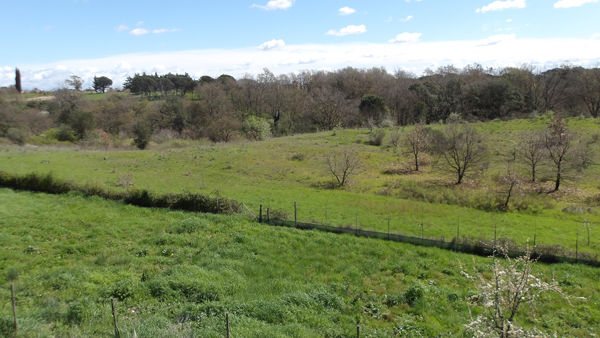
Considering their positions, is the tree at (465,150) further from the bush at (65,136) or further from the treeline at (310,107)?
the bush at (65,136)

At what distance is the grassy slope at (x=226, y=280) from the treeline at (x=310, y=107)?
35.8m

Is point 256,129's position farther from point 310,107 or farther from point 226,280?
point 226,280

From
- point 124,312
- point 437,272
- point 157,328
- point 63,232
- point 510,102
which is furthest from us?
point 510,102

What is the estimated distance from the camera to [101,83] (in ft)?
415

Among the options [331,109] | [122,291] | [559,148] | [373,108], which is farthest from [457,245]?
[331,109]

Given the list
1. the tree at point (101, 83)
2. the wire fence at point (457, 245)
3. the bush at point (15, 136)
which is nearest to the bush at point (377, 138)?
the wire fence at point (457, 245)

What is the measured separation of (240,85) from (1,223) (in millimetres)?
64203

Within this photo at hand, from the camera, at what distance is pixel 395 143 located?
44.9 m

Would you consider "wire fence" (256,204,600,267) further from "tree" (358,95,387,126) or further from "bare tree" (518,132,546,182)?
"tree" (358,95,387,126)

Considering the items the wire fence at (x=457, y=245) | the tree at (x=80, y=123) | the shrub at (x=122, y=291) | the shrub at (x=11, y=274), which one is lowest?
the wire fence at (x=457, y=245)

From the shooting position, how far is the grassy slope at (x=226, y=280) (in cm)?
984

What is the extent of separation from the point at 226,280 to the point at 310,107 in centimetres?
5771

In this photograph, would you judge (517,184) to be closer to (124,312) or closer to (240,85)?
(124,312)

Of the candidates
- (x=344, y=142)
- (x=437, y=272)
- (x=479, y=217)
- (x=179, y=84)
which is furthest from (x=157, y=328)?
(x=179, y=84)
